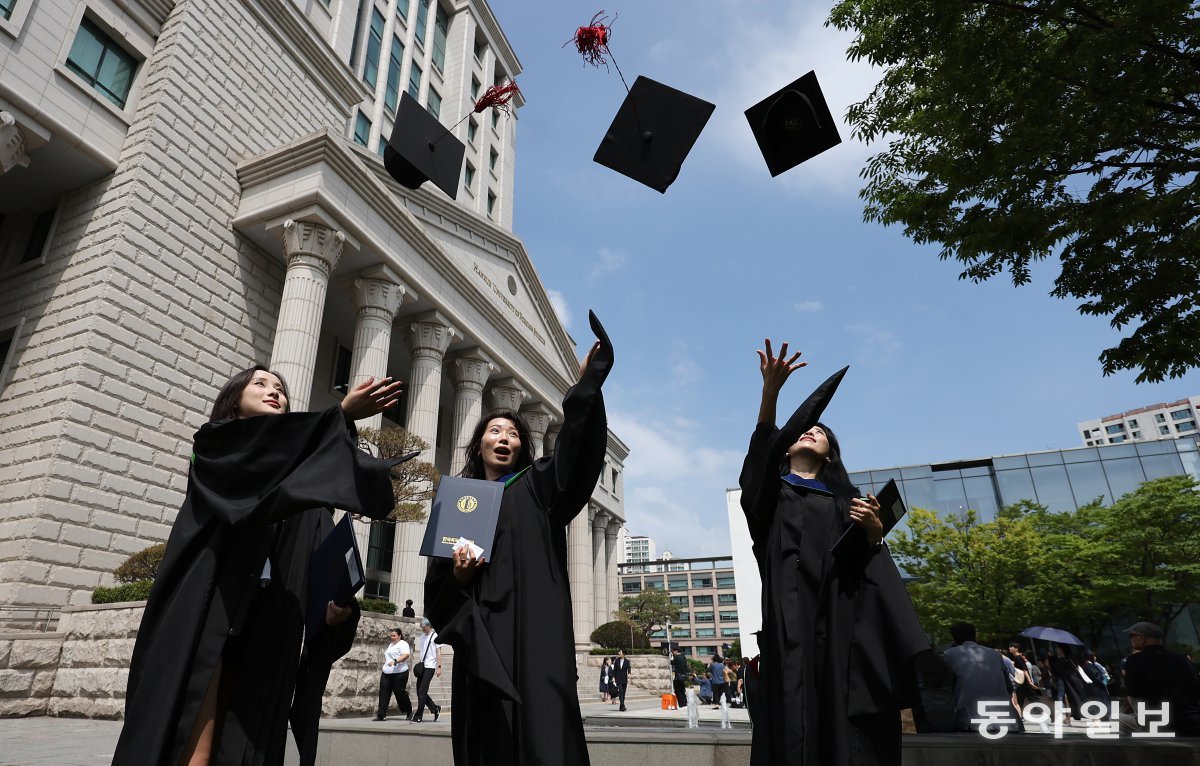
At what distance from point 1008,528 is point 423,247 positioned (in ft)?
91.0

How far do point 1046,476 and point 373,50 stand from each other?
41.8m

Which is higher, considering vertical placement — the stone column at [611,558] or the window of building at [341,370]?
the window of building at [341,370]

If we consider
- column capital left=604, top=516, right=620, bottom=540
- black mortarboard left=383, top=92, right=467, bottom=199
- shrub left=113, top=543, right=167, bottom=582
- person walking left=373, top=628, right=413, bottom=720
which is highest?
column capital left=604, top=516, right=620, bottom=540

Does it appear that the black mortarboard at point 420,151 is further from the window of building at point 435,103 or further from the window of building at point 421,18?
the window of building at point 421,18

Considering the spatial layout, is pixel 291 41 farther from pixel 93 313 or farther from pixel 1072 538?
pixel 1072 538

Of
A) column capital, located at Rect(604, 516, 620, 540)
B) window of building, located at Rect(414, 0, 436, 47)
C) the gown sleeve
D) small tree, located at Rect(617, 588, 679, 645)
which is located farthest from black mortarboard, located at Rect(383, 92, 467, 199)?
small tree, located at Rect(617, 588, 679, 645)

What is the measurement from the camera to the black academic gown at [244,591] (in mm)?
2246

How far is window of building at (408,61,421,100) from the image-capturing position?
30.8 m

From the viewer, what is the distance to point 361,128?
2552 centimetres

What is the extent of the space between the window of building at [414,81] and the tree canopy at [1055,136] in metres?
27.4

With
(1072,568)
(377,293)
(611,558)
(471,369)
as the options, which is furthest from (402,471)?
(1072,568)

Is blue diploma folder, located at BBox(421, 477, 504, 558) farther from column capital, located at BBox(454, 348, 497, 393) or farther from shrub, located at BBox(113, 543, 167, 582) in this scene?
column capital, located at BBox(454, 348, 497, 393)

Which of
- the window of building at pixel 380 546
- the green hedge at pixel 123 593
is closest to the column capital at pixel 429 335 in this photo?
the window of building at pixel 380 546

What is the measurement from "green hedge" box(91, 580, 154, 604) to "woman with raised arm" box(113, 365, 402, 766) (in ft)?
31.7
